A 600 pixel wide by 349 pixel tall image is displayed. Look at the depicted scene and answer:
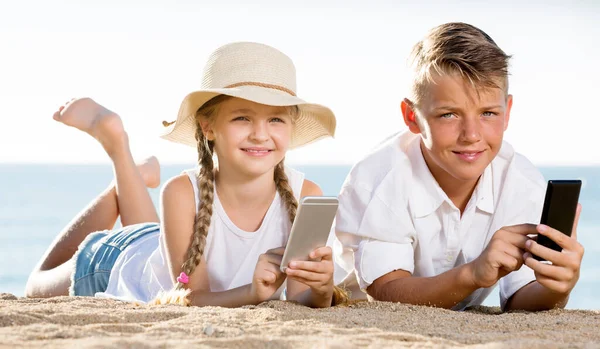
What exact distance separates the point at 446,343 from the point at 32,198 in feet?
79.3

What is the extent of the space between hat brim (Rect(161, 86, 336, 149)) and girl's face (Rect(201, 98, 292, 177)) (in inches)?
3.7

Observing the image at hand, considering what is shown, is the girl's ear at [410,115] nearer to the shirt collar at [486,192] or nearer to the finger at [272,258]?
the shirt collar at [486,192]

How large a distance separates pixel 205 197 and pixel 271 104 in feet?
2.05

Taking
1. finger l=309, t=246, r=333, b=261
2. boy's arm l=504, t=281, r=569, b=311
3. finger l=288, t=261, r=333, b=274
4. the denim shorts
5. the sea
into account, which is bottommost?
the sea

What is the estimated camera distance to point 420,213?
12.5ft

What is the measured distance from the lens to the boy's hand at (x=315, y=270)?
314 centimetres

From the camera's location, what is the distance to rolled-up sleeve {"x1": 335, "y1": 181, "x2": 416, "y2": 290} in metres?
3.67

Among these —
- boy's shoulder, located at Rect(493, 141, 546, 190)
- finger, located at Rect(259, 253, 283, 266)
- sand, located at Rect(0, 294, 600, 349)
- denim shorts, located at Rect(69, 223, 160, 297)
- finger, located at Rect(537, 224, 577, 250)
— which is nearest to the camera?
sand, located at Rect(0, 294, 600, 349)

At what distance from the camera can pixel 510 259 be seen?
3.17 m

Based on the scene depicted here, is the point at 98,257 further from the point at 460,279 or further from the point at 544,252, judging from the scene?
the point at 544,252

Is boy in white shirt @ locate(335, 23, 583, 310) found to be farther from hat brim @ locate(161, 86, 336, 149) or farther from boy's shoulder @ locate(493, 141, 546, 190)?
hat brim @ locate(161, 86, 336, 149)

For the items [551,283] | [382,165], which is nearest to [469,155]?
[382,165]

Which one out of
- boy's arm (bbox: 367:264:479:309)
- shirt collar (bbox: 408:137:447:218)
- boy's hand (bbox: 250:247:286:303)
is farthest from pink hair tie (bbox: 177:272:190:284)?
shirt collar (bbox: 408:137:447:218)

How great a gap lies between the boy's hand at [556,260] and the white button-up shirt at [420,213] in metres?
0.48
